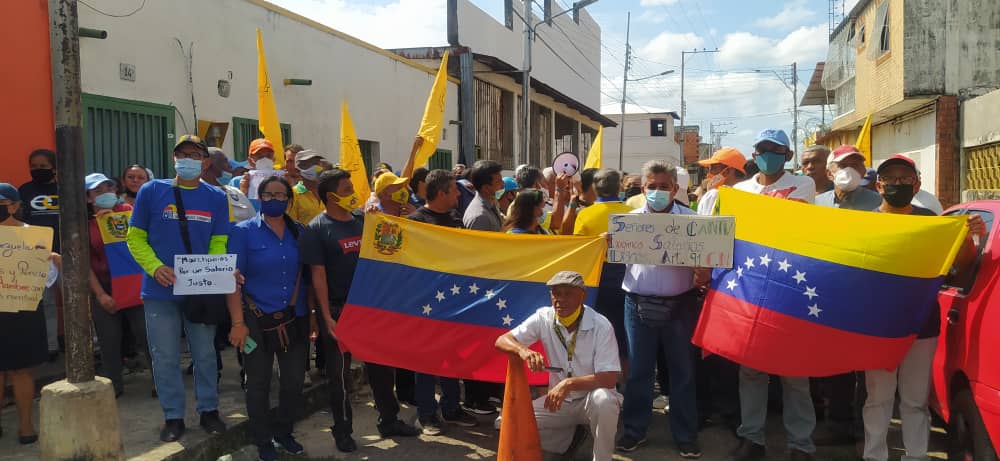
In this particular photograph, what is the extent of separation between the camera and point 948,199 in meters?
18.0

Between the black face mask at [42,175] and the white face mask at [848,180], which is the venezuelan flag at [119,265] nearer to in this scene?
the black face mask at [42,175]

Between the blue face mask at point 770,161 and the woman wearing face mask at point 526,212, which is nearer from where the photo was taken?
the blue face mask at point 770,161

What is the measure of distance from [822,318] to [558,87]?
1007 inches

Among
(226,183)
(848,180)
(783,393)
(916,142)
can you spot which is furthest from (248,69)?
(916,142)

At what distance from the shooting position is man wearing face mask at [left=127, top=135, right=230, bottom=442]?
512cm

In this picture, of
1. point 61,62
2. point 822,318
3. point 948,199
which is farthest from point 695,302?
point 948,199

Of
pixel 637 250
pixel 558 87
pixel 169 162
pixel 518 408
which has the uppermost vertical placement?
pixel 558 87

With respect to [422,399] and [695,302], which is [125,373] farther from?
[695,302]

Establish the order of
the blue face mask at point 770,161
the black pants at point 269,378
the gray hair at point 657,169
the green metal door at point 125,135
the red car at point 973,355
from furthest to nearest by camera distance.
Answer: the green metal door at point 125,135, the blue face mask at point 770,161, the gray hair at point 657,169, the black pants at point 269,378, the red car at point 973,355

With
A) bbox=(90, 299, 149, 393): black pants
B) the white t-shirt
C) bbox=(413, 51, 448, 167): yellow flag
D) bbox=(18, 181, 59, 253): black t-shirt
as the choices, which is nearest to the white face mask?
the white t-shirt

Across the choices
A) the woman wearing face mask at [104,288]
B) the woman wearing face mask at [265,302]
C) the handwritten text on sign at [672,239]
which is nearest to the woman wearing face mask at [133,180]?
the woman wearing face mask at [104,288]

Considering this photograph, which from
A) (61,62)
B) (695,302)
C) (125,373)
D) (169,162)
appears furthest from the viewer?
(169,162)

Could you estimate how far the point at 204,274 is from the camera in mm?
4891

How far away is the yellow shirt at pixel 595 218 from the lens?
5.84 m
